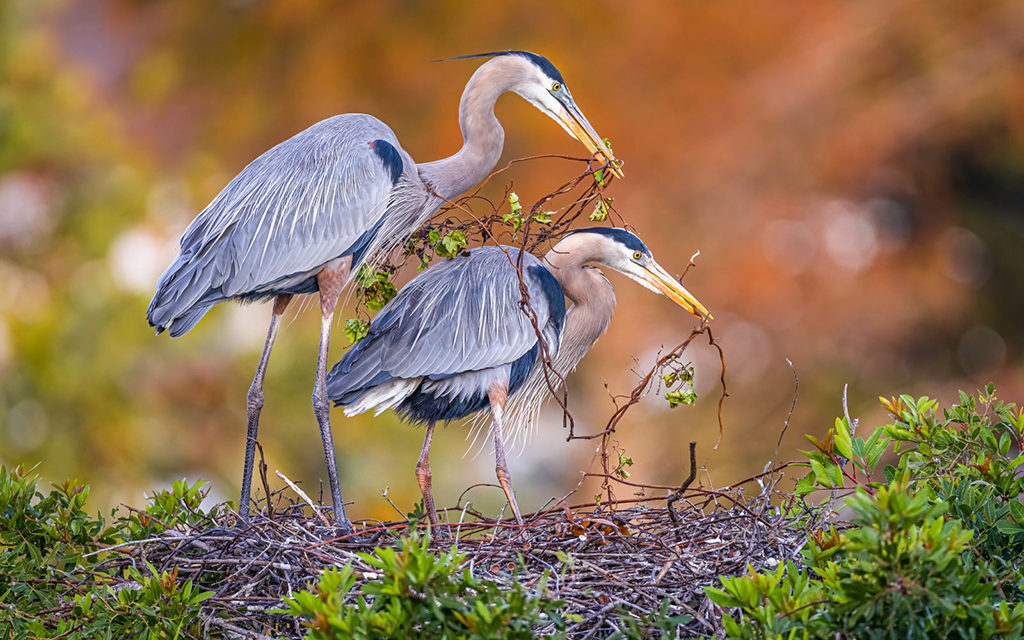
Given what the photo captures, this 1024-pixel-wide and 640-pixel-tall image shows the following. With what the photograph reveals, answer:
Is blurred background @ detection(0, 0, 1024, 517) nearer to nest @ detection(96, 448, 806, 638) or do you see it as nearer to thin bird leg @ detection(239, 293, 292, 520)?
thin bird leg @ detection(239, 293, 292, 520)

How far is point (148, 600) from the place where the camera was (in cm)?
251

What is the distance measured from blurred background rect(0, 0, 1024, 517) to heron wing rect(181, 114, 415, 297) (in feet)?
10.5

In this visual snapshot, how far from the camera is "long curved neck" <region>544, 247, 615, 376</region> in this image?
152 inches

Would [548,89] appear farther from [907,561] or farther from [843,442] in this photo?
[907,561]

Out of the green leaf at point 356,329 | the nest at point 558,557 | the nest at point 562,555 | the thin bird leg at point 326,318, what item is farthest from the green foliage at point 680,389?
the thin bird leg at point 326,318

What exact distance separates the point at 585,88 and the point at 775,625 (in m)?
7.72

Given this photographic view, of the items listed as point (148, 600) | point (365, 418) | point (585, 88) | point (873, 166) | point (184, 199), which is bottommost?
point (148, 600)

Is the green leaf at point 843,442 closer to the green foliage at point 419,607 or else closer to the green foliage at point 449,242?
the green foliage at point 419,607

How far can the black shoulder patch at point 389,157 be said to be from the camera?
3.63m

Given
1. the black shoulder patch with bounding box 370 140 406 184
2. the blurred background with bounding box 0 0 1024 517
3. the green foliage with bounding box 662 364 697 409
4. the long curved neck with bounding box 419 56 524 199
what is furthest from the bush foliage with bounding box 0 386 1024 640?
the blurred background with bounding box 0 0 1024 517

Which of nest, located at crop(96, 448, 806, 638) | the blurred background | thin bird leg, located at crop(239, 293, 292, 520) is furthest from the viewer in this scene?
the blurred background

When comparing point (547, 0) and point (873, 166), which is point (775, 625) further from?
point (547, 0)

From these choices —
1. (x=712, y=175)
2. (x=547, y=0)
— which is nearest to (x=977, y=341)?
(x=712, y=175)

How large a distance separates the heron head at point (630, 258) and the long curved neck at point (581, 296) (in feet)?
0.21
